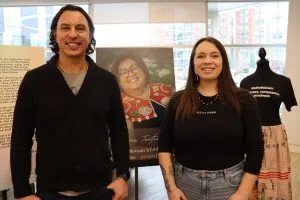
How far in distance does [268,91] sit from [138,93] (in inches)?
48.7

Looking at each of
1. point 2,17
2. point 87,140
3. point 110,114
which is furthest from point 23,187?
point 2,17

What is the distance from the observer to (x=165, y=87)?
2.61 metres

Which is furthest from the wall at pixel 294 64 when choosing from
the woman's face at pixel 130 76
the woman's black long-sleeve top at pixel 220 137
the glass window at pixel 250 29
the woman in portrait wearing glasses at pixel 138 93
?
the woman's black long-sleeve top at pixel 220 137

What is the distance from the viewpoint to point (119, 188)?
1.61m

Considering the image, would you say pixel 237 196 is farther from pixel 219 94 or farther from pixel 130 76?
pixel 130 76

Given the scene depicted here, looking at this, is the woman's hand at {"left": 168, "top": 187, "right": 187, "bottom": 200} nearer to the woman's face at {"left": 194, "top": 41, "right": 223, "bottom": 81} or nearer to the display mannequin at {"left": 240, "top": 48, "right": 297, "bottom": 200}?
A: the woman's face at {"left": 194, "top": 41, "right": 223, "bottom": 81}

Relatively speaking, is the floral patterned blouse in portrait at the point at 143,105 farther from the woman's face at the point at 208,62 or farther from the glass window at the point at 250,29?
the glass window at the point at 250,29

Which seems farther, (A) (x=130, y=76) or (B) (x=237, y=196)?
(A) (x=130, y=76)

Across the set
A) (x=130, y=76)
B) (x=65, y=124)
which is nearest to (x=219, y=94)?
(x=65, y=124)

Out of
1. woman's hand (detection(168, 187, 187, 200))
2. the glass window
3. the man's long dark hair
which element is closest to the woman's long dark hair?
woman's hand (detection(168, 187, 187, 200))

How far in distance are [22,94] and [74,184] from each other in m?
0.47

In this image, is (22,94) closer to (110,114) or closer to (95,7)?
(110,114)

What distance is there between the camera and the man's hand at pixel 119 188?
→ 160cm

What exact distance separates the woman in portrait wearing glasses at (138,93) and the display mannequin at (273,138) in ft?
3.14
